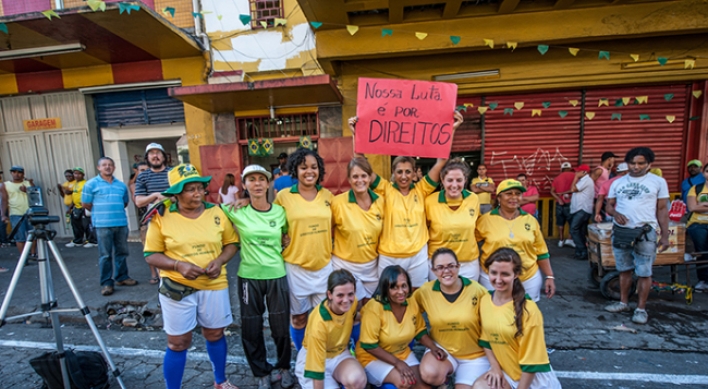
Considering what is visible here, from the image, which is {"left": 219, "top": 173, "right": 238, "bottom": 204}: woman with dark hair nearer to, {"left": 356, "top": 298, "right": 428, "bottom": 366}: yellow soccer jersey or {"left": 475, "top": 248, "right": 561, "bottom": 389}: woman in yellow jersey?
{"left": 356, "top": 298, "right": 428, "bottom": 366}: yellow soccer jersey

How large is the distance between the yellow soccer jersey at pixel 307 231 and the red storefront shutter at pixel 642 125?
21.3 feet

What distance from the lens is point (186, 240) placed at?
249 cm

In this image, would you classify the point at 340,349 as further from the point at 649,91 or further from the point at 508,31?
the point at 649,91

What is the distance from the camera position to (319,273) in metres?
2.91

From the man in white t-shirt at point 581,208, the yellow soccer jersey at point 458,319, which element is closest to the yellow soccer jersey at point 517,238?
the yellow soccer jersey at point 458,319

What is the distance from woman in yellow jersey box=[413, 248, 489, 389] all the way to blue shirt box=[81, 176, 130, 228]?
14.9 feet

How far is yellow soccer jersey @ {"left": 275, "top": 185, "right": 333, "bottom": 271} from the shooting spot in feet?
9.21

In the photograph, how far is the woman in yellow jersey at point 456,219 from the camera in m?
2.96

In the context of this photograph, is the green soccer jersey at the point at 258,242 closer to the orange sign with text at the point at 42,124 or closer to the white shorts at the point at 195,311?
the white shorts at the point at 195,311

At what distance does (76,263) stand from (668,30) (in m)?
11.3

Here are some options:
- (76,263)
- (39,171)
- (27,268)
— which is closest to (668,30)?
(76,263)

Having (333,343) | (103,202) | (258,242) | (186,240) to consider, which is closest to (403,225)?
(333,343)

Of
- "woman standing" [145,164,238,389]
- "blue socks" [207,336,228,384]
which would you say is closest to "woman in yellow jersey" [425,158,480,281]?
"woman standing" [145,164,238,389]

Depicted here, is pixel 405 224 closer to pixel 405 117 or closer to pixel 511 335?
pixel 405 117
